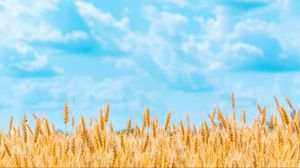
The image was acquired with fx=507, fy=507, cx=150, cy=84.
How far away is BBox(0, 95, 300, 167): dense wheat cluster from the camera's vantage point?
10.6ft

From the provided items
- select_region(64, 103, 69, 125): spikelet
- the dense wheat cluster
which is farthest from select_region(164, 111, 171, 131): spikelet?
select_region(64, 103, 69, 125): spikelet

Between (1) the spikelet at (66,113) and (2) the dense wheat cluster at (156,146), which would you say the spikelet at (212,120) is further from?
(1) the spikelet at (66,113)

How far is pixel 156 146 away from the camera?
3609 mm

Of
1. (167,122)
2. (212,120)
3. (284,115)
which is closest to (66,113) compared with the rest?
(167,122)

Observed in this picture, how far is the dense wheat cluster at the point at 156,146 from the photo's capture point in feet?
10.6

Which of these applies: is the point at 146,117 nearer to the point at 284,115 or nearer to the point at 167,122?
the point at 167,122

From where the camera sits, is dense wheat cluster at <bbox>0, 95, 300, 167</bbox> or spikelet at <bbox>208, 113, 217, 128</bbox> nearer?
dense wheat cluster at <bbox>0, 95, 300, 167</bbox>

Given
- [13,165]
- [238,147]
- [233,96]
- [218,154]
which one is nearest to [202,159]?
[218,154]

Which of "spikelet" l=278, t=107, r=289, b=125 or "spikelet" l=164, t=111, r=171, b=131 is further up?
"spikelet" l=278, t=107, r=289, b=125

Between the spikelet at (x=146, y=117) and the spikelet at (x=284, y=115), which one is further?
the spikelet at (x=146, y=117)

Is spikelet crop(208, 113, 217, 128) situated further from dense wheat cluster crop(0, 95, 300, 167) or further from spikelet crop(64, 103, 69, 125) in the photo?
spikelet crop(64, 103, 69, 125)

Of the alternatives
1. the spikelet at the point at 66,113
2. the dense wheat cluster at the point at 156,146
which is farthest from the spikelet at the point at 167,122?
the spikelet at the point at 66,113

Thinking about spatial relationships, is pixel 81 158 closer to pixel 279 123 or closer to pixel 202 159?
pixel 202 159

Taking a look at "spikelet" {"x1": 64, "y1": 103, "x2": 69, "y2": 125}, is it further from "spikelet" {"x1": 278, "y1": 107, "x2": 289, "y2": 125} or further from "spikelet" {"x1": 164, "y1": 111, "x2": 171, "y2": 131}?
"spikelet" {"x1": 278, "y1": 107, "x2": 289, "y2": 125}
